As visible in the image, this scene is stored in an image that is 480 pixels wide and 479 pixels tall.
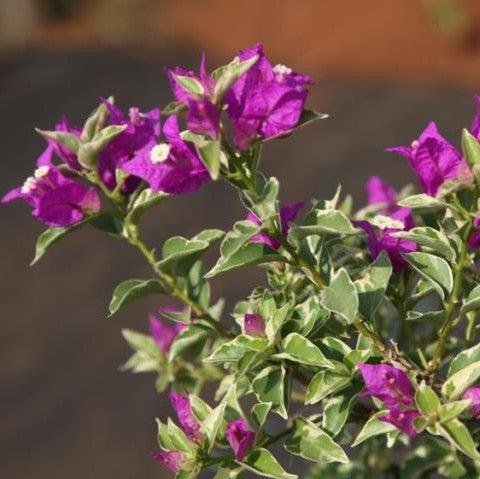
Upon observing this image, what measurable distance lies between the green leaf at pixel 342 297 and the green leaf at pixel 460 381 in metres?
0.09

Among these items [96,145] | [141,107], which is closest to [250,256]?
[96,145]

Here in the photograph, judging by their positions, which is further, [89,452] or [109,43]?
[109,43]

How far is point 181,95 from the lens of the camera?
0.71 m

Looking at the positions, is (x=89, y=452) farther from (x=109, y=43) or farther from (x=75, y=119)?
(x=109, y=43)

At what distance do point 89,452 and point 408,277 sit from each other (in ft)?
5.48

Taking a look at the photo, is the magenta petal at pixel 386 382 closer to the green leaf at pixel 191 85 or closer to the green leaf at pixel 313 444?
the green leaf at pixel 313 444

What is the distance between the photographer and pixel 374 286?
2.61ft

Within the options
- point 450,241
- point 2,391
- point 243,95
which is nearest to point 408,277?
point 450,241

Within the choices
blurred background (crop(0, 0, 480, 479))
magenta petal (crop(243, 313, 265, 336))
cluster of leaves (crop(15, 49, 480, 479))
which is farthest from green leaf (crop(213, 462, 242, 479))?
blurred background (crop(0, 0, 480, 479))

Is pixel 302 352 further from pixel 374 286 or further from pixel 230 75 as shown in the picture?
pixel 230 75

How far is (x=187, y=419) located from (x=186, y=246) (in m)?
0.13

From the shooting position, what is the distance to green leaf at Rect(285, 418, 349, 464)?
796 millimetres

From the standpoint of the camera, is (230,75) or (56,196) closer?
(230,75)

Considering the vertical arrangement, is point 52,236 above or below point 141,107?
above
